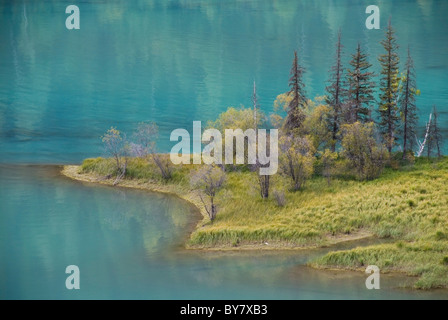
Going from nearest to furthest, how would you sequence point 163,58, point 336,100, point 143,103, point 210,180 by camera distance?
point 210,180
point 336,100
point 143,103
point 163,58

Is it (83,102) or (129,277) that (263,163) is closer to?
(129,277)

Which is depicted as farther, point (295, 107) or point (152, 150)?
point (152, 150)

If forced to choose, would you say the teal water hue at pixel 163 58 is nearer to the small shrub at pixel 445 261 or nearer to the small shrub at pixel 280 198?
the small shrub at pixel 280 198

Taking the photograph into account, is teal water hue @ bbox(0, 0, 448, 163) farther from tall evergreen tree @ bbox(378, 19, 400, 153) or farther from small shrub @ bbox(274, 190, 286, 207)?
small shrub @ bbox(274, 190, 286, 207)

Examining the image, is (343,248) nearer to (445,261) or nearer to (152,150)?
(445,261)

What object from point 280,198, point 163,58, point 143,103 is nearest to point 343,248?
point 280,198

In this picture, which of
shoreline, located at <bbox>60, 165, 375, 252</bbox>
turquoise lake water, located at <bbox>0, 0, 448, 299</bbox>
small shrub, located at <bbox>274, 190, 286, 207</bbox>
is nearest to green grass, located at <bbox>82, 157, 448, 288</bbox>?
shoreline, located at <bbox>60, 165, 375, 252</bbox>
